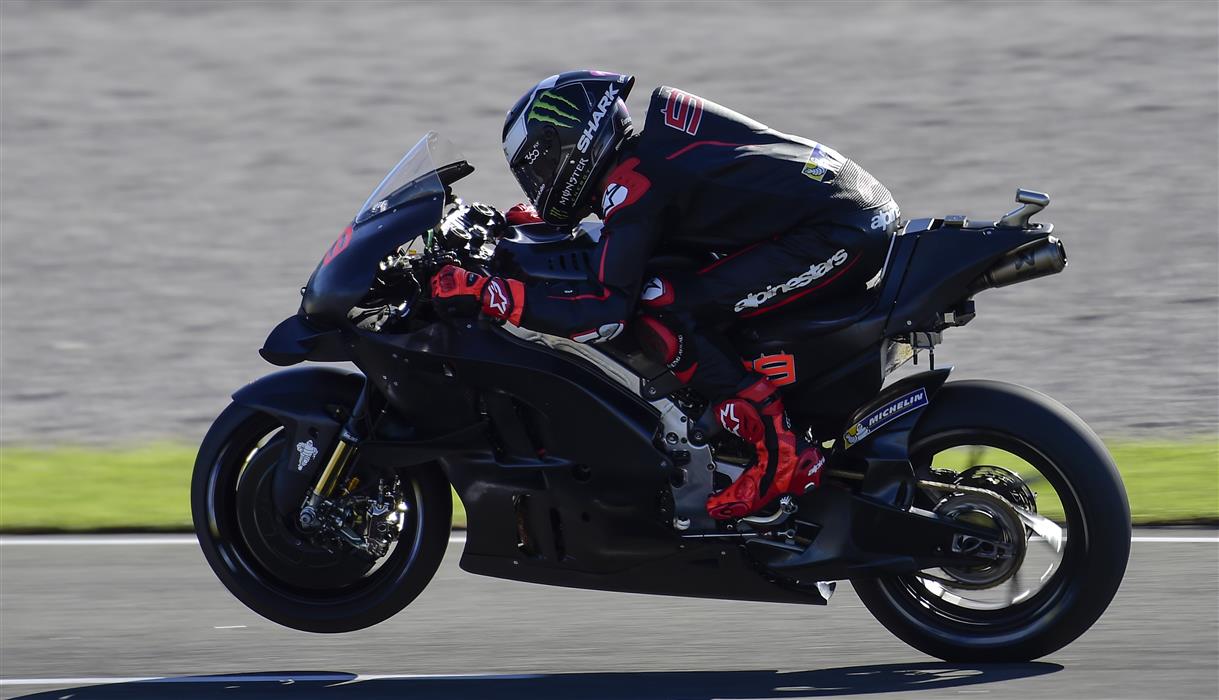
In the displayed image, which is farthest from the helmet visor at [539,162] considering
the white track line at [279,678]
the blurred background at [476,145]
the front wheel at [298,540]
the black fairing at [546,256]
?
the blurred background at [476,145]

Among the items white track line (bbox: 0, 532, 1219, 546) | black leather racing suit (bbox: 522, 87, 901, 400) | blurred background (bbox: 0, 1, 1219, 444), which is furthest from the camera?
blurred background (bbox: 0, 1, 1219, 444)

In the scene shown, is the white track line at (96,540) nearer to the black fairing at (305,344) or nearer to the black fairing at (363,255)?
the black fairing at (305,344)

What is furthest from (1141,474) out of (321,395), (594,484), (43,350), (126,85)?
(126,85)

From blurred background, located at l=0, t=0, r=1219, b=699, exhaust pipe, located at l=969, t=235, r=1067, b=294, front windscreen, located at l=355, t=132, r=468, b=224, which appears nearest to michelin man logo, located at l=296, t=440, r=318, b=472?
blurred background, located at l=0, t=0, r=1219, b=699

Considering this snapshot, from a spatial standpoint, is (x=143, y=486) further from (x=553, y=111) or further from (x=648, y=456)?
(x=553, y=111)

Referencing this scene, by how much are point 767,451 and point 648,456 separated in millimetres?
384

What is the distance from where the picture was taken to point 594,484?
17.2 ft

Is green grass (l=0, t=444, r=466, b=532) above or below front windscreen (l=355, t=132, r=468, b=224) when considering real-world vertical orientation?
below

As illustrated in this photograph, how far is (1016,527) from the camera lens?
16.5 ft

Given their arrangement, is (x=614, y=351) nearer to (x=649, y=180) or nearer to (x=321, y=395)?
(x=649, y=180)

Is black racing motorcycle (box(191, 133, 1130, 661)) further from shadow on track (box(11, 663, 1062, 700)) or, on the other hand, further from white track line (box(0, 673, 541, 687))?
white track line (box(0, 673, 541, 687))

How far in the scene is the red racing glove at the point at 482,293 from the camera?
16.5 feet

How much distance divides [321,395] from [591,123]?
51.4 inches

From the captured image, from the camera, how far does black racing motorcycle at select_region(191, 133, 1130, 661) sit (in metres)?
5.04
